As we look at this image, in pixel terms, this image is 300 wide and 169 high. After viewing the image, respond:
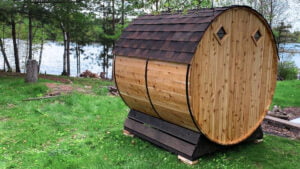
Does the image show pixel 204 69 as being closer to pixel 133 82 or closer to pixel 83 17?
pixel 133 82

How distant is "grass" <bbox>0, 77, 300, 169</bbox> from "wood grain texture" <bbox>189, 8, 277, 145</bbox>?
1.67ft

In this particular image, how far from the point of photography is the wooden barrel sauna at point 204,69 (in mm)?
5070

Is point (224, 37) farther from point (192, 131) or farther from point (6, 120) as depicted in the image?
point (6, 120)

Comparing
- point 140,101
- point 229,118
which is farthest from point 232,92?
point 140,101

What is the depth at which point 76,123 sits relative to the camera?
8.14 meters

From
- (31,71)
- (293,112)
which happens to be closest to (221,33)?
(293,112)

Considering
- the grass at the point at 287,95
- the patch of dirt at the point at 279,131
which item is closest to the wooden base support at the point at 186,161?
the patch of dirt at the point at 279,131

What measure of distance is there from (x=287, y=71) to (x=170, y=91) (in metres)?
17.7

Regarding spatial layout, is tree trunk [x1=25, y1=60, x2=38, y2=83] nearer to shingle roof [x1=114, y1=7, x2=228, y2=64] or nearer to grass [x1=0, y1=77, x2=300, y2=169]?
grass [x1=0, y1=77, x2=300, y2=169]

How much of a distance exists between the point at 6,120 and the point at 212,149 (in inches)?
216

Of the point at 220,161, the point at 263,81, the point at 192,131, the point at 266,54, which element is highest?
the point at 266,54

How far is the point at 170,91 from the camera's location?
17.3ft

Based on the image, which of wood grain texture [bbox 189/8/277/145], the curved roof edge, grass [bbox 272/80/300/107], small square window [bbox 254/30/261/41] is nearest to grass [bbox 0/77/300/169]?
wood grain texture [bbox 189/8/277/145]

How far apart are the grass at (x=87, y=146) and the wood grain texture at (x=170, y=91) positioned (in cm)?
82
